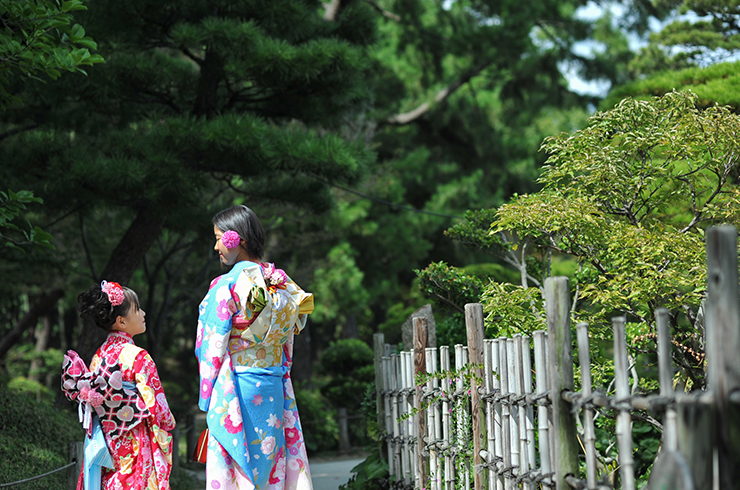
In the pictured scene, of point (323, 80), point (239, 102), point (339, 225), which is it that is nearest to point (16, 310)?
point (339, 225)

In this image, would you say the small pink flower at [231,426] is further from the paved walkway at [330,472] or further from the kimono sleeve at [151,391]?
the paved walkway at [330,472]

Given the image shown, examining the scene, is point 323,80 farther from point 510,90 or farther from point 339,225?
point 510,90

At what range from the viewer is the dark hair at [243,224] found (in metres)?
3.45

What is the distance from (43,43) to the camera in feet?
13.9

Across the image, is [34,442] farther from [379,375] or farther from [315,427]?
[315,427]

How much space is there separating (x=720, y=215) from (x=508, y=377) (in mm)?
1852

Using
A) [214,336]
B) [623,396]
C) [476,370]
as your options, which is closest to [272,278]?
[214,336]

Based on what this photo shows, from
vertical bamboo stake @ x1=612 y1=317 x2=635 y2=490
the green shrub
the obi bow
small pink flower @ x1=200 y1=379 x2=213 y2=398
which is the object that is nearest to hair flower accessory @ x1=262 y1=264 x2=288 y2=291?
small pink flower @ x1=200 y1=379 x2=213 y2=398

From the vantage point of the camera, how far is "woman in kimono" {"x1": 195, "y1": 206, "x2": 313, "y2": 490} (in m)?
3.32

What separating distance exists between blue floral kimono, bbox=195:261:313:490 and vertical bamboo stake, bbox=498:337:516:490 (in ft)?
3.46

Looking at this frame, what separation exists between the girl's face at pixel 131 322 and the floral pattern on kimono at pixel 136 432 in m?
0.10

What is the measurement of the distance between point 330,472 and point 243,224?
18.8ft

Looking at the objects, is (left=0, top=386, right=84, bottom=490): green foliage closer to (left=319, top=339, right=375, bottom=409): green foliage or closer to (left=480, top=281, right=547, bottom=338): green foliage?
(left=480, top=281, right=547, bottom=338): green foliage

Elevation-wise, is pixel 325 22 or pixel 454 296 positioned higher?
pixel 325 22
